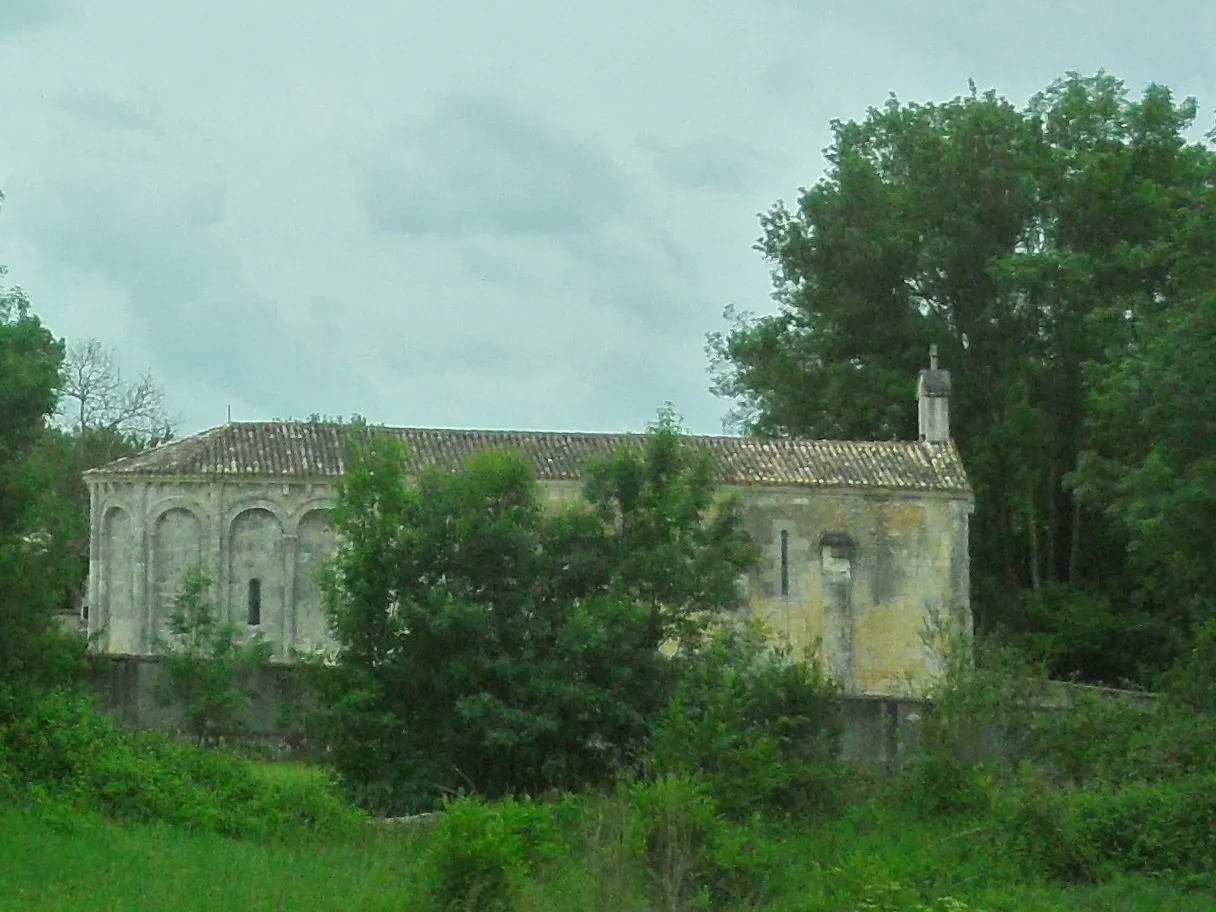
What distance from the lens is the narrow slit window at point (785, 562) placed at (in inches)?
1478

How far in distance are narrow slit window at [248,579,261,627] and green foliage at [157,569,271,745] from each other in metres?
6.79

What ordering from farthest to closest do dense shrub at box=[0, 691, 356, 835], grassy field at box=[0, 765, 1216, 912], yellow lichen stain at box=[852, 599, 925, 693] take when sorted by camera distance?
yellow lichen stain at box=[852, 599, 925, 693] → dense shrub at box=[0, 691, 356, 835] → grassy field at box=[0, 765, 1216, 912]

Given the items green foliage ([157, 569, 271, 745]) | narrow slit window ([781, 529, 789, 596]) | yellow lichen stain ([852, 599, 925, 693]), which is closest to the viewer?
green foliage ([157, 569, 271, 745])

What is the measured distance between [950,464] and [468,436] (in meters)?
9.69

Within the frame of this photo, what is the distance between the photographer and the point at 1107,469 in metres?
36.9

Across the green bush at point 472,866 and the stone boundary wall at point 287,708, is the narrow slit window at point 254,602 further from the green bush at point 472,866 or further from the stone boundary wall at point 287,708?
the green bush at point 472,866

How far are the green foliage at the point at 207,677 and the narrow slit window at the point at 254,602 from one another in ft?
22.3

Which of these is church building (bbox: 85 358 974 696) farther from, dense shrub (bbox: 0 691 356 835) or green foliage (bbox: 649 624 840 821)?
dense shrub (bbox: 0 691 356 835)

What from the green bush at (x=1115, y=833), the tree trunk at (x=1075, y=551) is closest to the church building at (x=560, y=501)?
the tree trunk at (x=1075, y=551)

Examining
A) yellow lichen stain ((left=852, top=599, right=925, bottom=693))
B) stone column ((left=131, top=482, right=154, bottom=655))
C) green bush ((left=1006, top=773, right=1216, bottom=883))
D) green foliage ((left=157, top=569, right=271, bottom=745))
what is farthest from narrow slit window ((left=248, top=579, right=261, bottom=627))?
green bush ((left=1006, top=773, right=1216, bottom=883))

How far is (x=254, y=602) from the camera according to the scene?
1427 inches

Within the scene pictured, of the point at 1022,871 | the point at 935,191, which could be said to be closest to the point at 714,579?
the point at 1022,871

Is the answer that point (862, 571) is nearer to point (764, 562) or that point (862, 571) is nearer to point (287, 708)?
point (764, 562)

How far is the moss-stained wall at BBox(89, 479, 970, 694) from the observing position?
118 feet
